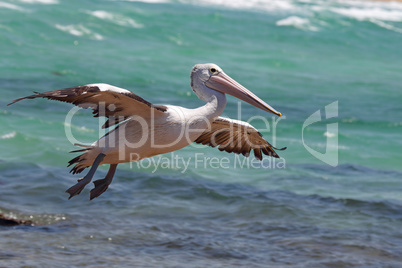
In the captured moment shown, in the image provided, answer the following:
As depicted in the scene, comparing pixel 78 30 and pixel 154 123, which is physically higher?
pixel 78 30

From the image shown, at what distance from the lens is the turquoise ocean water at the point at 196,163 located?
31.6 ft

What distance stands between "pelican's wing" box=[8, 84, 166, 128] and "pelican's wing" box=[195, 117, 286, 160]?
5.43 feet

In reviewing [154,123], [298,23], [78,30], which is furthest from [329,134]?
[298,23]

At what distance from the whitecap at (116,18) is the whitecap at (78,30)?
2696 millimetres

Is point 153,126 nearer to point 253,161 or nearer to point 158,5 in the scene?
point 253,161

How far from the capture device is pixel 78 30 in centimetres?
3080

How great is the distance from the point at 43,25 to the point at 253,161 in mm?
17858

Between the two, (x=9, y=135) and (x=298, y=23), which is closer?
(x=9, y=135)

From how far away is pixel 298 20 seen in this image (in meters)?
40.8

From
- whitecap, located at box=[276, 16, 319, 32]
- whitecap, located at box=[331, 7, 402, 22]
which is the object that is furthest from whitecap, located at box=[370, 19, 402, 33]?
whitecap, located at box=[276, 16, 319, 32]

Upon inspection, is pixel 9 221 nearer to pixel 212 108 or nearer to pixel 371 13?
pixel 212 108

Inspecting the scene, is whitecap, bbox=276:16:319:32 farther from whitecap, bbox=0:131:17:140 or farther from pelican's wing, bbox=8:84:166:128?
pelican's wing, bbox=8:84:166:128

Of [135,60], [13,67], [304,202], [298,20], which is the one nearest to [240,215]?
[304,202]

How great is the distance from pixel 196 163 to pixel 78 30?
18.1m
